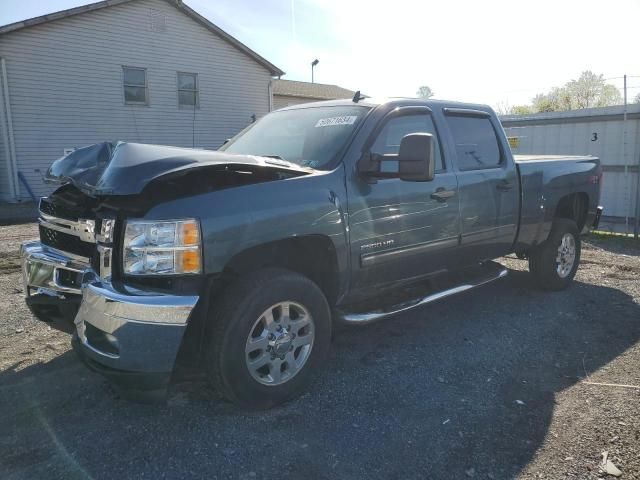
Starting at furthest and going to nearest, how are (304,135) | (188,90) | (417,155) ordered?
(188,90) → (304,135) → (417,155)

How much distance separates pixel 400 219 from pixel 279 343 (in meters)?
1.31

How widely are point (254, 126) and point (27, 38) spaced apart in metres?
12.3

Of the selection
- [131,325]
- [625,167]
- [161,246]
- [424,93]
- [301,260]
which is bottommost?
[131,325]

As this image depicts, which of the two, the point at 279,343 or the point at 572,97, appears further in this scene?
the point at 572,97

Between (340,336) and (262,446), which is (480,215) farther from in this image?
(262,446)

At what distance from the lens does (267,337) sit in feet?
10.0

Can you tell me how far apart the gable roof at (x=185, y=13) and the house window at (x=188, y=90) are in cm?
171

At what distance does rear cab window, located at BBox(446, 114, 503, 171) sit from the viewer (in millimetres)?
4422

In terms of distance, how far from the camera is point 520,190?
4941mm

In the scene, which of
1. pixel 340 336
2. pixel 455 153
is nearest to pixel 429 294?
pixel 340 336

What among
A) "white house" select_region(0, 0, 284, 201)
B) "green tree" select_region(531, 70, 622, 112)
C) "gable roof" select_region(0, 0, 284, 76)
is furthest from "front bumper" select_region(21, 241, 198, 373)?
"green tree" select_region(531, 70, 622, 112)

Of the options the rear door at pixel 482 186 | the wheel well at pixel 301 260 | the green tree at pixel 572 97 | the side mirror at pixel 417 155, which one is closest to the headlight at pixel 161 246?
the wheel well at pixel 301 260

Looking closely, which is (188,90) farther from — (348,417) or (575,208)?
(348,417)

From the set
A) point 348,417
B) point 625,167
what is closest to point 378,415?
point 348,417
